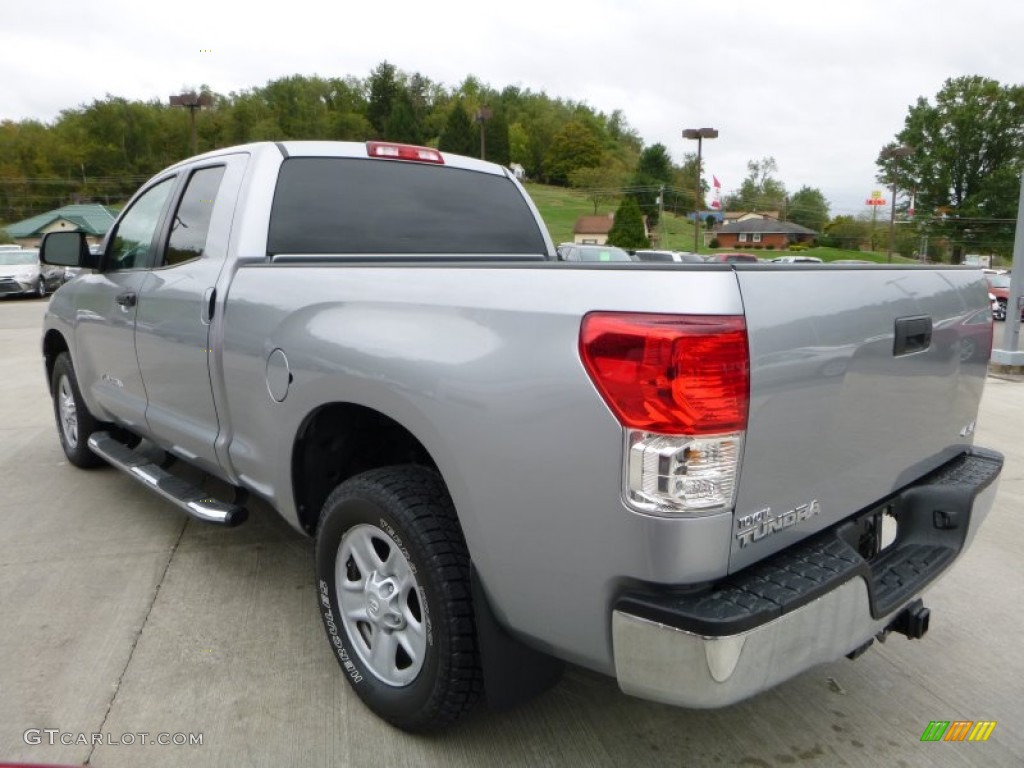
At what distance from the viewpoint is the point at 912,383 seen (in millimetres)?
2303

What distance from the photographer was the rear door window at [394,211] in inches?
133

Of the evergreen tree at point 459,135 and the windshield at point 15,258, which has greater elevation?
the evergreen tree at point 459,135

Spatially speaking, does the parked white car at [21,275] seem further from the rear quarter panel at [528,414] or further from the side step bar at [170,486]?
the rear quarter panel at [528,414]

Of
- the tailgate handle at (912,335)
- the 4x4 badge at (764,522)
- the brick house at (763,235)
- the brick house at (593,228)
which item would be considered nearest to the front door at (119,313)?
the 4x4 badge at (764,522)

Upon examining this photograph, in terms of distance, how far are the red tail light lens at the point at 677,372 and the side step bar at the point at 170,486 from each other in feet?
6.80

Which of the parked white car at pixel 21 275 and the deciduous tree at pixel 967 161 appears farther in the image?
the deciduous tree at pixel 967 161

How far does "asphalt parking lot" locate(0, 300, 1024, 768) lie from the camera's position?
7.92ft

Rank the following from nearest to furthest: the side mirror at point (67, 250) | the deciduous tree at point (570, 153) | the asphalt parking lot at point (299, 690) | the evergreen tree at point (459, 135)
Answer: the asphalt parking lot at point (299, 690) < the side mirror at point (67, 250) < the evergreen tree at point (459, 135) < the deciduous tree at point (570, 153)

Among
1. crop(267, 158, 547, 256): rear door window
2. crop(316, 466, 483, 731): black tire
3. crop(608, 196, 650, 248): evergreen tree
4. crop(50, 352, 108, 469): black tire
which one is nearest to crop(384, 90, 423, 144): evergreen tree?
crop(608, 196, 650, 248): evergreen tree

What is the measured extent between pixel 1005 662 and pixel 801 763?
1.17m

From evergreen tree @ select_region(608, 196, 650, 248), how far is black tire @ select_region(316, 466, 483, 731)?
2509 inches

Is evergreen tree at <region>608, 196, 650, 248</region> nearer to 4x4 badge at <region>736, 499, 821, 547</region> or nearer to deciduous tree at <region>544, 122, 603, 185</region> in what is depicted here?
deciduous tree at <region>544, 122, 603, 185</region>

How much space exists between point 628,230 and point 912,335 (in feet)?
219

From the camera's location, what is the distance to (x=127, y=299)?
3.90m
